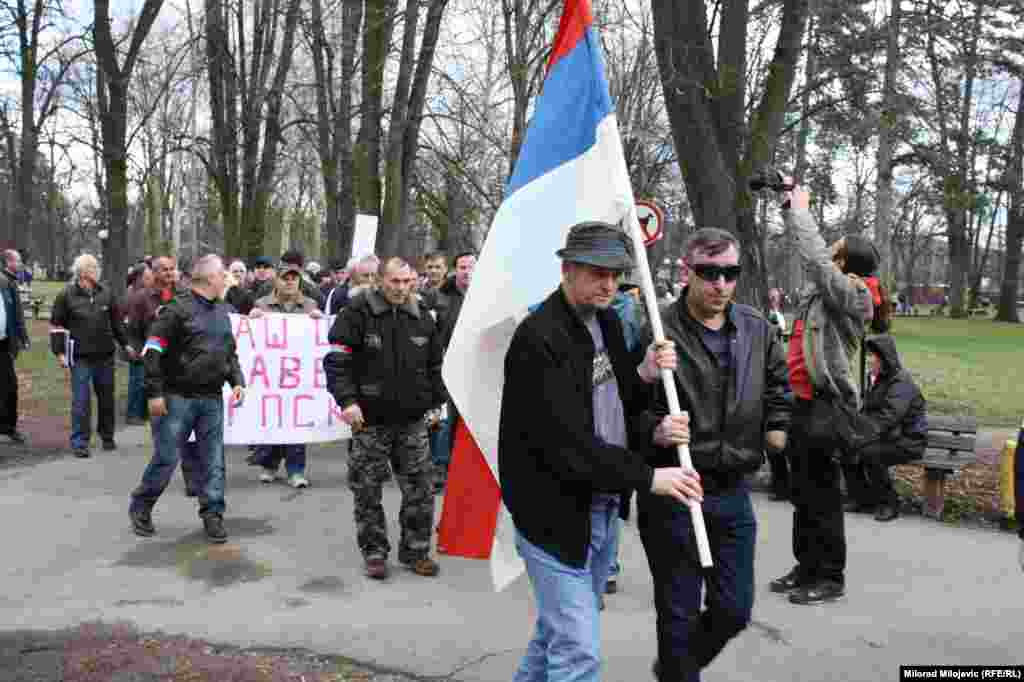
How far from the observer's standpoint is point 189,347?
656cm

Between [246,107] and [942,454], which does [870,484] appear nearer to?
[942,454]

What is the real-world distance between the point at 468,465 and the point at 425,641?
3.31ft

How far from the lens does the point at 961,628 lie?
509 cm

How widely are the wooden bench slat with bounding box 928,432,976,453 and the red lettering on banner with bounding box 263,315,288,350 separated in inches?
232

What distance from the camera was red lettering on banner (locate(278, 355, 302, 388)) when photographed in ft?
28.7

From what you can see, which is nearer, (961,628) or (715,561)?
(715,561)

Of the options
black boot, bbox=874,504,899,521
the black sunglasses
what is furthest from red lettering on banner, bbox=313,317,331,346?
the black sunglasses

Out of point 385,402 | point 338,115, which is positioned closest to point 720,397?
point 385,402

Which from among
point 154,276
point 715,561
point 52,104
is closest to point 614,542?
point 715,561

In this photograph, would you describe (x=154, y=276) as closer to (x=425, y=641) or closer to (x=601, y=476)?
(x=425, y=641)

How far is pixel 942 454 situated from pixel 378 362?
15.8 ft

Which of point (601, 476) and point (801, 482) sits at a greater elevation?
point (601, 476)

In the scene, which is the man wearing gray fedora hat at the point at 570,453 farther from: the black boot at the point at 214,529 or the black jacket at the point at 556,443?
the black boot at the point at 214,529

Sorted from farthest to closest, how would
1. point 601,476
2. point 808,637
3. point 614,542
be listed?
point 808,637 < point 614,542 < point 601,476
